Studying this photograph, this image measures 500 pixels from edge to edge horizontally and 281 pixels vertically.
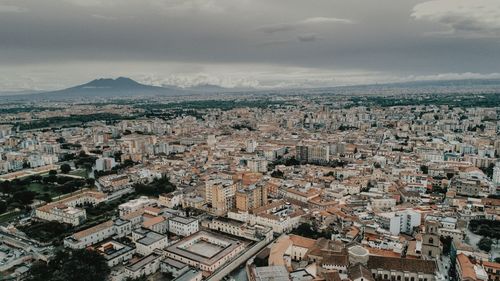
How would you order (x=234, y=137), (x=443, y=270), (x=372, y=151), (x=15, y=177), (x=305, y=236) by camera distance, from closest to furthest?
(x=443, y=270) < (x=305, y=236) < (x=15, y=177) < (x=372, y=151) < (x=234, y=137)

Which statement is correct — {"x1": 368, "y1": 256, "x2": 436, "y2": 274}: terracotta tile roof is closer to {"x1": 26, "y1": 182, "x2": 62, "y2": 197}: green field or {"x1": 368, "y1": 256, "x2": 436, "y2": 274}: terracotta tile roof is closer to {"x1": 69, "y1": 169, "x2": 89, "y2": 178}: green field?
{"x1": 26, "y1": 182, "x2": 62, "y2": 197}: green field

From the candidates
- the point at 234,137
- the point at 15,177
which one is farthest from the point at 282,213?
the point at 234,137

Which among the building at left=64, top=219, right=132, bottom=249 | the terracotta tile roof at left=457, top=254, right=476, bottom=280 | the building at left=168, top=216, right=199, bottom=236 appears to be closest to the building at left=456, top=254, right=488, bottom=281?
the terracotta tile roof at left=457, top=254, right=476, bottom=280

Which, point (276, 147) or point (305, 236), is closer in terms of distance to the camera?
point (305, 236)

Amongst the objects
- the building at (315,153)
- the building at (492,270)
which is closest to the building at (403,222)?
the building at (492,270)

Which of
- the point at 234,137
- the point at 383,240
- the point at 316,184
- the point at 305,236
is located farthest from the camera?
the point at 234,137

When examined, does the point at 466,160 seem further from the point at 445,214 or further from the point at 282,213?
the point at 282,213
